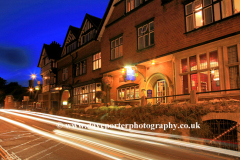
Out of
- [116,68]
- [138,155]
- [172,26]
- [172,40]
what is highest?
[172,26]

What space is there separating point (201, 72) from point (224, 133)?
14.9 ft

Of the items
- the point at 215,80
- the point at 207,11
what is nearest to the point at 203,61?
the point at 215,80

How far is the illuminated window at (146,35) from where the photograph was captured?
15930mm

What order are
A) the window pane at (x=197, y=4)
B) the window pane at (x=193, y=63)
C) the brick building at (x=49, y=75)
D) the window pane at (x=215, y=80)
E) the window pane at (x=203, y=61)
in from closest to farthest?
1. the window pane at (x=215, y=80)
2. the window pane at (x=203, y=61)
3. the window pane at (x=197, y=4)
4. the window pane at (x=193, y=63)
5. the brick building at (x=49, y=75)

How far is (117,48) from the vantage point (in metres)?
19.3

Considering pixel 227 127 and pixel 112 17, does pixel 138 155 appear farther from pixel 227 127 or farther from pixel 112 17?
pixel 112 17

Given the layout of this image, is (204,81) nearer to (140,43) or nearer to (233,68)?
(233,68)

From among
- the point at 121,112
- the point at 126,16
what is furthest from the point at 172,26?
the point at 121,112

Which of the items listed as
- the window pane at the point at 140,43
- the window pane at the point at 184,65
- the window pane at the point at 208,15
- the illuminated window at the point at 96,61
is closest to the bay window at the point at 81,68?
the illuminated window at the point at 96,61

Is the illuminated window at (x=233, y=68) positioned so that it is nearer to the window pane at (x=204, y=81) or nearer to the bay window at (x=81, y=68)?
the window pane at (x=204, y=81)

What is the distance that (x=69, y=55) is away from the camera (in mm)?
29328

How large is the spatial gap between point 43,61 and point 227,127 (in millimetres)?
36012

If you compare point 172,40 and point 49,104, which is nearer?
point 172,40

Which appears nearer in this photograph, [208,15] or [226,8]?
[226,8]
